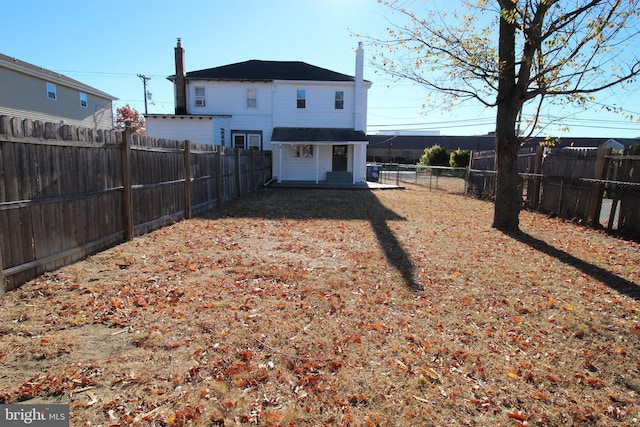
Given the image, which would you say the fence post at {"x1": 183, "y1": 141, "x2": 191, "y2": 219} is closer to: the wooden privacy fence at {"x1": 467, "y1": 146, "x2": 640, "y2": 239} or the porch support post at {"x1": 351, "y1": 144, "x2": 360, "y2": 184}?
the wooden privacy fence at {"x1": 467, "y1": 146, "x2": 640, "y2": 239}

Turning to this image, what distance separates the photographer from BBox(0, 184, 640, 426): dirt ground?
9.04 ft

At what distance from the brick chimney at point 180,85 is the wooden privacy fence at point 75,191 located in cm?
1482

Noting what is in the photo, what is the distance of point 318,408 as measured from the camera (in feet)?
9.00

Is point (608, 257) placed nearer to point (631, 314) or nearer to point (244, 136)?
point (631, 314)

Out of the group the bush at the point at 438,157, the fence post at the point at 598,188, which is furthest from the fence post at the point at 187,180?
the bush at the point at 438,157

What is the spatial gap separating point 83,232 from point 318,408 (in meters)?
4.93

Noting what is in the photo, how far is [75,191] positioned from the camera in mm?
5676

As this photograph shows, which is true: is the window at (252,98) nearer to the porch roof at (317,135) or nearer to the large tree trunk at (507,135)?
the porch roof at (317,135)

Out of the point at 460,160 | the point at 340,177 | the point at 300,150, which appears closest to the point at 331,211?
the point at 340,177

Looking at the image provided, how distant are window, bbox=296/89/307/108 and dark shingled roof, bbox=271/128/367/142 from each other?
1.49 m

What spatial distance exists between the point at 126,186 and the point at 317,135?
1627 centimetres

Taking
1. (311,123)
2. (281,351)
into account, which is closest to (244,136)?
(311,123)

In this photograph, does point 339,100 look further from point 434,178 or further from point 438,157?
point 438,157

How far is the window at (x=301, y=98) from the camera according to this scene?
23062 millimetres
